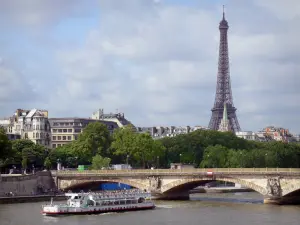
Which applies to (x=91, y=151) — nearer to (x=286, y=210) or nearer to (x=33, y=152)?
(x=33, y=152)

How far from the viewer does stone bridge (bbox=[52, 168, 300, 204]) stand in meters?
81.4

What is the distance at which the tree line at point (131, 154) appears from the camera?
124562mm

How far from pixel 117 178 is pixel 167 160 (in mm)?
49259

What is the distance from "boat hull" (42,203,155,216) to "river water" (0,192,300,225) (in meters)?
1.06

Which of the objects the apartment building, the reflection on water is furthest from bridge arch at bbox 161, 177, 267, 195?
the apartment building

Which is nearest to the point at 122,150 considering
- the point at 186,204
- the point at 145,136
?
the point at 145,136

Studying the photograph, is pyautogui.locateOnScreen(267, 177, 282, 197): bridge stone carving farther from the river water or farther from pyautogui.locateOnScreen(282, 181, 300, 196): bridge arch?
the river water

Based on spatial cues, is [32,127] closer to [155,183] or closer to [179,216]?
[155,183]

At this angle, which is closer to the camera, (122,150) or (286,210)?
(286,210)

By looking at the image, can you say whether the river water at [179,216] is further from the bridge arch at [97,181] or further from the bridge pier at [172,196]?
the bridge arch at [97,181]

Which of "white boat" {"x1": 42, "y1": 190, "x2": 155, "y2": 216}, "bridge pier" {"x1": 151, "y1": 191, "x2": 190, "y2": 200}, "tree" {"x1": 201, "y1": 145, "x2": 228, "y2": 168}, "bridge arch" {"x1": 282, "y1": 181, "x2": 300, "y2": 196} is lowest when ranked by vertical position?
"white boat" {"x1": 42, "y1": 190, "x2": 155, "y2": 216}

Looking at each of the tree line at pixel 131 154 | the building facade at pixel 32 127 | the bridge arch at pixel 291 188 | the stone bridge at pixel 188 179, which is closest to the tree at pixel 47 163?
the tree line at pixel 131 154

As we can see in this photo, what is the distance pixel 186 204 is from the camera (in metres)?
83.6

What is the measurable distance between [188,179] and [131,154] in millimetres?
40122
